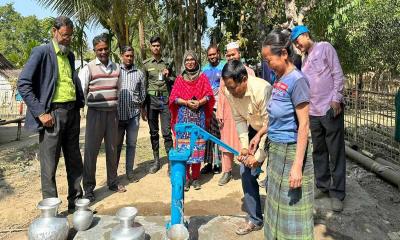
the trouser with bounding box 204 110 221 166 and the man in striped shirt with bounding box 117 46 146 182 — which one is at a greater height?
the man in striped shirt with bounding box 117 46 146 182

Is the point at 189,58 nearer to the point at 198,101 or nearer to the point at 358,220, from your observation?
the point at 198,101

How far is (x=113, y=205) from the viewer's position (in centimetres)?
420

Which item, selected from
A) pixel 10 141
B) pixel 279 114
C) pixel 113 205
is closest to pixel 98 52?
pixel 113 205

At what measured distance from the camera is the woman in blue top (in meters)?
2.25

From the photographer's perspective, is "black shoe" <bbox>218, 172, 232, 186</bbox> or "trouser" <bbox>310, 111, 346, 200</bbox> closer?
"trouser" <bbox>310, 111, 346, 200</bbox>

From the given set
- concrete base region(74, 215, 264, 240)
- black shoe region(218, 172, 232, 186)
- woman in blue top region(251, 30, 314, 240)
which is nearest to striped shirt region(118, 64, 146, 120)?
black shoe region(218, 172, 232, 186)

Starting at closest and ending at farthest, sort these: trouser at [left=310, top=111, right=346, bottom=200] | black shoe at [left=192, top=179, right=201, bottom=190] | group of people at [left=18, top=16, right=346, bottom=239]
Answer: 1. group of people at [left=18, top=16, right=346, bottom=239]
2. trouser at [left=310, top=111, right=346, bottom=200]
3. black shoe at [left=192, top=179, right=201, bottom=190]

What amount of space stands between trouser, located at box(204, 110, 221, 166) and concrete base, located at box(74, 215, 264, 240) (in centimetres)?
173

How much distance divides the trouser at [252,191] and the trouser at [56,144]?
70.1 inches

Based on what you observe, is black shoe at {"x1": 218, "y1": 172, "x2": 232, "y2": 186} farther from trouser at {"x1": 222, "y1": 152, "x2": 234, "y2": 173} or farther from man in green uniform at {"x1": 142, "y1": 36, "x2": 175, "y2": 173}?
man in green uniform at {"x1": 142, "y1": 36, "x2": 175, "y2": 173}

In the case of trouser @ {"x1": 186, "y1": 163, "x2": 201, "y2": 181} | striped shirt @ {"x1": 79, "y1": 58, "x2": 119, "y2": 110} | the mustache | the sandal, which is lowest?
the sandal

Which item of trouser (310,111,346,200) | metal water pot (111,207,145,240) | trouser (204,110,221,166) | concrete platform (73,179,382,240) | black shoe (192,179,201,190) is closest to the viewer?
metal water pot (111,207,145,240)

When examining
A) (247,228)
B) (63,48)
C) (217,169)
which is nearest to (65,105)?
(63,48)

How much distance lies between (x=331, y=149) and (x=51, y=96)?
278 cm
